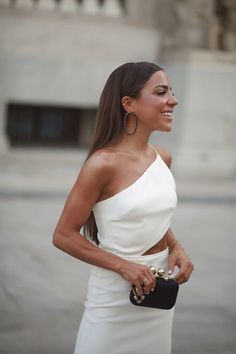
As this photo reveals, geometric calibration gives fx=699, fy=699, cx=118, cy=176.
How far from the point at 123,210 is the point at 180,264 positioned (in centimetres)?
38

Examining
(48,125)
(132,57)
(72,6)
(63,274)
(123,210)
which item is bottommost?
(48,125)

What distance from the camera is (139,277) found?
2361 millimetres

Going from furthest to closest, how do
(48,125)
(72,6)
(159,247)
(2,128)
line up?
(48,125) → (72,6) → (2,128) → (159,247)

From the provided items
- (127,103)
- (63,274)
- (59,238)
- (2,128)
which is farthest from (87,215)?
(2,128)

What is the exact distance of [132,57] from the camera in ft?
42.0

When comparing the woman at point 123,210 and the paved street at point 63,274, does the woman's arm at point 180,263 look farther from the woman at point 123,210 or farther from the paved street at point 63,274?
the paved street at point 63,274

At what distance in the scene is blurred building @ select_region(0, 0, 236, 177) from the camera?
1175 centimetres

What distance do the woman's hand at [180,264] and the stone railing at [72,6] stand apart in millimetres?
10228

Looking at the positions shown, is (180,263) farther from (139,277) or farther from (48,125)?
(48,125)

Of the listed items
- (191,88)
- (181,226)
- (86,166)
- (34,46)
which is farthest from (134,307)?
(34,46)

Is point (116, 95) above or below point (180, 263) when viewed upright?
above

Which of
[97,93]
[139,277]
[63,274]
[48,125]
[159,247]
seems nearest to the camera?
[139,277]

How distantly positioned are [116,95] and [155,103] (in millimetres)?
143

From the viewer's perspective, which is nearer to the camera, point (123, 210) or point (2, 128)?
point (123, 210)
